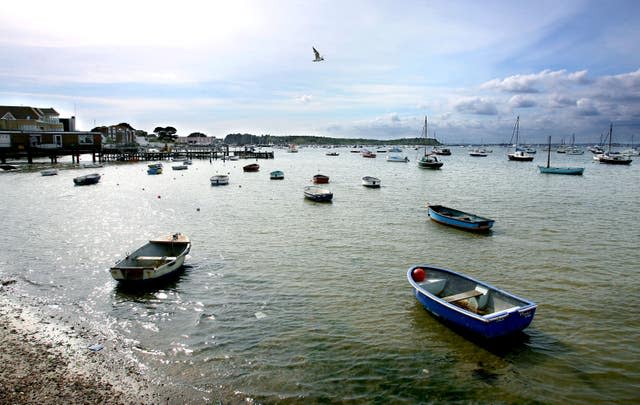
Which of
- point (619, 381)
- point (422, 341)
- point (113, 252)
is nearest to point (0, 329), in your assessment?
point (113, 252)

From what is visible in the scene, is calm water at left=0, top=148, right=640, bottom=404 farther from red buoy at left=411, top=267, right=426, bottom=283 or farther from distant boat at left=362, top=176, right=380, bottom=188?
distant boat at left=362, top=176, right=380, bottom=188

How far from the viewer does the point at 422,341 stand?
1291 centimetres

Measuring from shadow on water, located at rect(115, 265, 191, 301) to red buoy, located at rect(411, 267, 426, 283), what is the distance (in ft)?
33.3

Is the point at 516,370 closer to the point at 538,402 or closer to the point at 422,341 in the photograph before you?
the point at 538,402

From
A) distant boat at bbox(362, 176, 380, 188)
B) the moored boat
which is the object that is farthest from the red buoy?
the moored boat

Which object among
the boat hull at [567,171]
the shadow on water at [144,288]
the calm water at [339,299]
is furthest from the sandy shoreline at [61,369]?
the boat hull at [567,171]

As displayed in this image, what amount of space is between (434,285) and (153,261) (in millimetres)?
12532

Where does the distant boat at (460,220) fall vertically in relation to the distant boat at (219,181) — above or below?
below

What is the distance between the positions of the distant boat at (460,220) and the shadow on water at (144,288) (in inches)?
788

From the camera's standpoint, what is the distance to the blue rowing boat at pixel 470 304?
12.2 m

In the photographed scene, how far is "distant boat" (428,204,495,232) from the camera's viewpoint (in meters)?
27.9

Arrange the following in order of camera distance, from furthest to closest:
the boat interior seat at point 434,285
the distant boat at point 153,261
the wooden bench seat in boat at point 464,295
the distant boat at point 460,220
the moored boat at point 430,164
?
the moored boat at point 430,164 → the distant boat at point 460,220 → the distant boat at point 153,261 → the boat interior seat at point 434,285 → the wooden bench seat in boat at point 464,295

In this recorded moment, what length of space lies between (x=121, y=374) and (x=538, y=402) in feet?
36.1

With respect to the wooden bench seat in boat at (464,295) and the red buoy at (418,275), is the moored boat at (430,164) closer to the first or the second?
the red buoy at (418,275)
